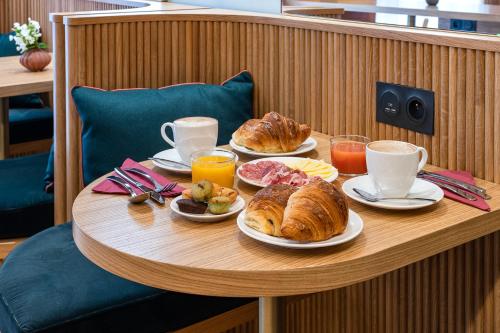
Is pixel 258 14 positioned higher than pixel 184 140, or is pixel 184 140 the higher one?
pixel 258 14

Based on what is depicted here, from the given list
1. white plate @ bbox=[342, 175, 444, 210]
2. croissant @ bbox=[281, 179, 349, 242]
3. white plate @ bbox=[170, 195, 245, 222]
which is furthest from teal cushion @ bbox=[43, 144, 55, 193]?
croissant @ bbox=[281, 179, 349, 242]

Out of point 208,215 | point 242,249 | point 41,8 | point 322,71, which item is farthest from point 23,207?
point 41,8

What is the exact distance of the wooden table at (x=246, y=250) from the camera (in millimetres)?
1078

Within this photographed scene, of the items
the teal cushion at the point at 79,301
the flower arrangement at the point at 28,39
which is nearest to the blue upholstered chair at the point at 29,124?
the flower arrangement at the point at 28,39

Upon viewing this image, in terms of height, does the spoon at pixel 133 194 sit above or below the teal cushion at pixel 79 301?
above

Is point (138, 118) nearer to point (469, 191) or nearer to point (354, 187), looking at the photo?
point (354, 187)

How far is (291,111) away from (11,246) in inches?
39.1

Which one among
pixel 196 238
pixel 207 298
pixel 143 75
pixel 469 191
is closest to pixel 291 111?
pixel 143 75

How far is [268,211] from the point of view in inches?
46.2

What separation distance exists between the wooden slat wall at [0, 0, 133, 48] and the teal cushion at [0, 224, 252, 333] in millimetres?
1584

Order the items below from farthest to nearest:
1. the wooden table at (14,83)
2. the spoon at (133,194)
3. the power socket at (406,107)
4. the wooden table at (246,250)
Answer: the wooden table at (14,83)
the power socket at (406,107)
the spoon at (133,194)
the wooden table at (246,250)

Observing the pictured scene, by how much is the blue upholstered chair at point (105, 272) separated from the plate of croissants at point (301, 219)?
1.57 feet

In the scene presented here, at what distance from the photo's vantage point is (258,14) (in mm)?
2223

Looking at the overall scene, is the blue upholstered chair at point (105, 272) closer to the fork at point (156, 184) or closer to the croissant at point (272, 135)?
the fork at point (156, 184)
